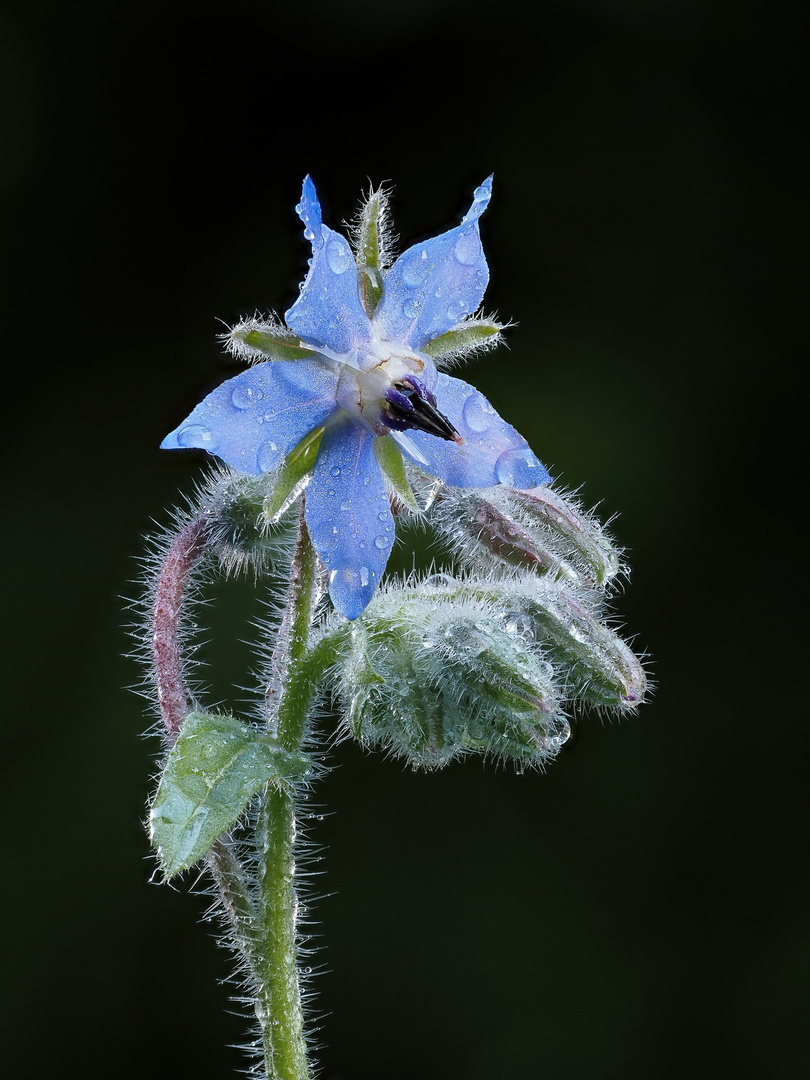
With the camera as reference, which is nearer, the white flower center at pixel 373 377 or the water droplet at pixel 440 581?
the white flower center at pixel 373 377

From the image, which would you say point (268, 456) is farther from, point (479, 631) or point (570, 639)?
point (570, 639)

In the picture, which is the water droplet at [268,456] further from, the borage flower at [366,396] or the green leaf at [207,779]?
the green leaf at [207,779]

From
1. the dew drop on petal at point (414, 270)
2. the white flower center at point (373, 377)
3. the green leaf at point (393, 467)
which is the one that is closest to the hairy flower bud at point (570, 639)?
the green leaf at point (393, 467)

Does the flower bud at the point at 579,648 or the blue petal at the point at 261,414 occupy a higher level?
the blue petal at the point at 261,414

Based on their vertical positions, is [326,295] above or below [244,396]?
above

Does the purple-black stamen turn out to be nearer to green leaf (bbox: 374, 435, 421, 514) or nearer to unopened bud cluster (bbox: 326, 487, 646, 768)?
green leaf (bbox: 374, 435, 421, 514)

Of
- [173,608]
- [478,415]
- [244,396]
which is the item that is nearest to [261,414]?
[244,396]
